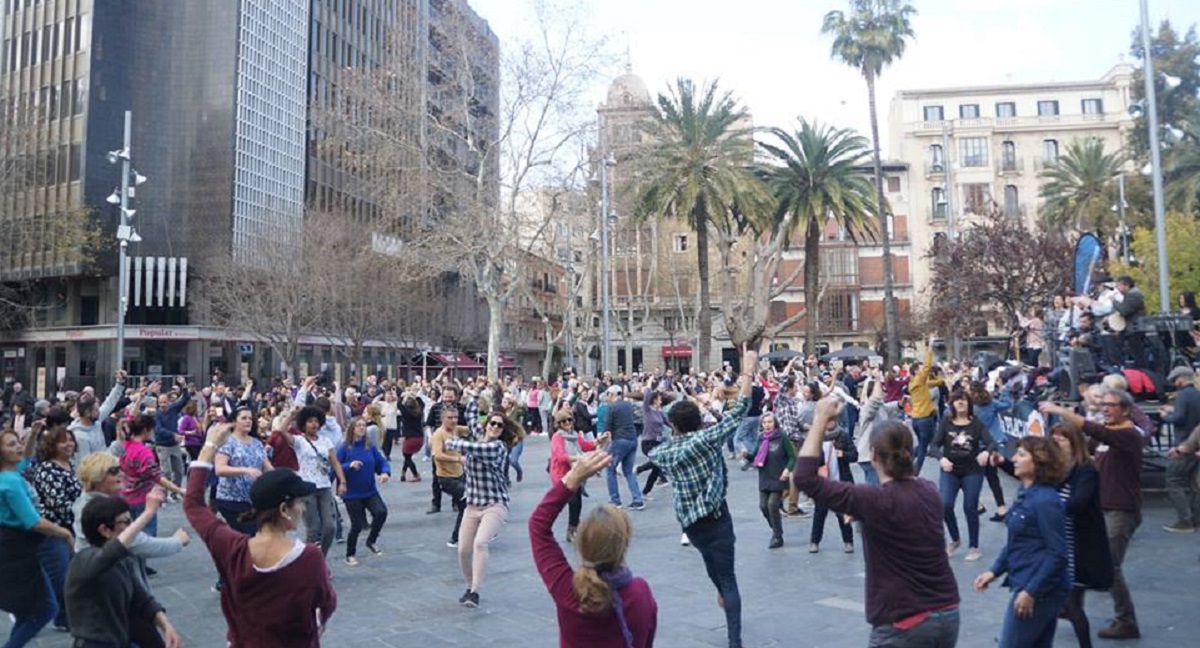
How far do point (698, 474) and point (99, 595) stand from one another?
3.38 meters

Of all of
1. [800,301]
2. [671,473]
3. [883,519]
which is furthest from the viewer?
[800,301]

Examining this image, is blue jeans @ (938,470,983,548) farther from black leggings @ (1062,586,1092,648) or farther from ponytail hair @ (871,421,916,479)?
ponytail hair @ (871,421,916,479)

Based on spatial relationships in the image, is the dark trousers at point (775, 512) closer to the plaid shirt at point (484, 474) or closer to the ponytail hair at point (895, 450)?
the plaid shirt at point (484, 474)

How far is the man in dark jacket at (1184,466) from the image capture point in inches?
341

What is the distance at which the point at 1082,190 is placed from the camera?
142ft

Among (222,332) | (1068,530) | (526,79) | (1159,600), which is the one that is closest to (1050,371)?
(1159,600)

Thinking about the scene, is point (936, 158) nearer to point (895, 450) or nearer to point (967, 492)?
point (967, 492)

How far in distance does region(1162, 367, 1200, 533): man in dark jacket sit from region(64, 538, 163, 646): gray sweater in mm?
9153

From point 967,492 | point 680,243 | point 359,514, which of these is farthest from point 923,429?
point 680,243

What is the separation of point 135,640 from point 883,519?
11.8 ft

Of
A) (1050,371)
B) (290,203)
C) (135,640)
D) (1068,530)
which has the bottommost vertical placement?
(135,640)

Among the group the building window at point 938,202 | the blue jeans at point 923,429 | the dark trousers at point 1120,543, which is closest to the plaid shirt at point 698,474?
the dark trousers at point 1120,543

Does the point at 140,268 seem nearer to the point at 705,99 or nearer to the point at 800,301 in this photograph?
the point at 705,99

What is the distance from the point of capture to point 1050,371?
13.6 meters
